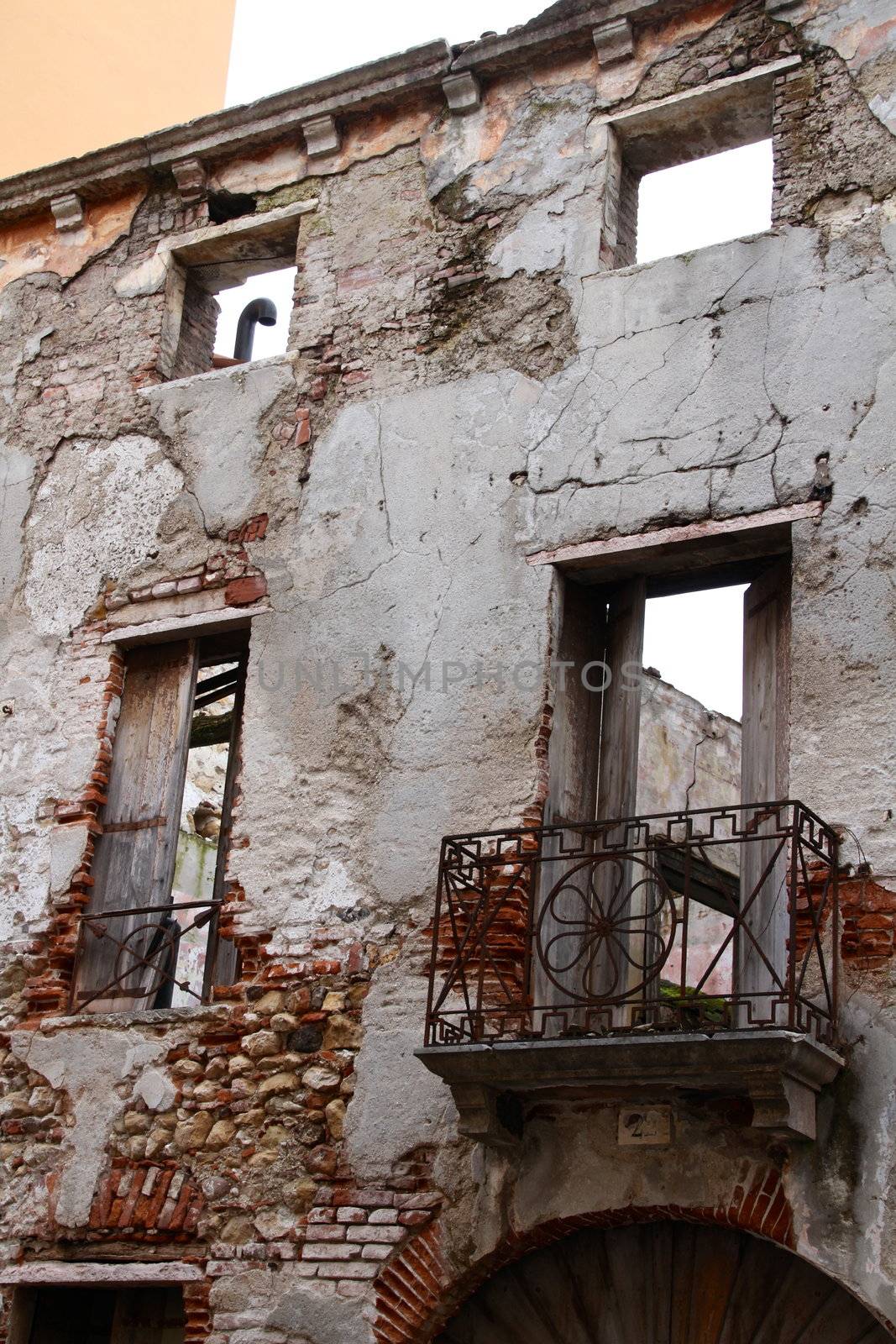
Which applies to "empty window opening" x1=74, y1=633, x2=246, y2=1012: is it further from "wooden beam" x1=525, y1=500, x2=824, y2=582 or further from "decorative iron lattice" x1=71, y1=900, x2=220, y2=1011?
"wooden beam" x1=525, y1=500, x2=824, y2=582

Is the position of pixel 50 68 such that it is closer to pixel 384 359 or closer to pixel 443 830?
pixel 384 359

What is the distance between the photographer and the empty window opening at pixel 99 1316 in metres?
7.75

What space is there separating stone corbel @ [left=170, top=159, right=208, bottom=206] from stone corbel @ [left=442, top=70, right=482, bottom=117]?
164cm

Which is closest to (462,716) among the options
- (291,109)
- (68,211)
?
(291,109)

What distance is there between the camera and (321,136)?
936 cm

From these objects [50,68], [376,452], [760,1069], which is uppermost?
[50,68]

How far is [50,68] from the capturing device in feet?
48.2

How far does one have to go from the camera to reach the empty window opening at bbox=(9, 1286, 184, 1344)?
7.75 meters

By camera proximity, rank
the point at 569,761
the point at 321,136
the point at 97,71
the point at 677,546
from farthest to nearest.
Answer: the point at 97,71, the point at 321,136, the point at 569,761, the point at 677,546

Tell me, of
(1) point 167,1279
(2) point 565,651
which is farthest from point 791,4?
(1) point 167,1279

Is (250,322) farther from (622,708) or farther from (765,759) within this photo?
(765,759)

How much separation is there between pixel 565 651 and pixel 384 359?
6.55 feet

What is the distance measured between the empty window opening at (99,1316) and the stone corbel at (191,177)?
5.97 m

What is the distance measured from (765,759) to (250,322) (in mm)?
5194
